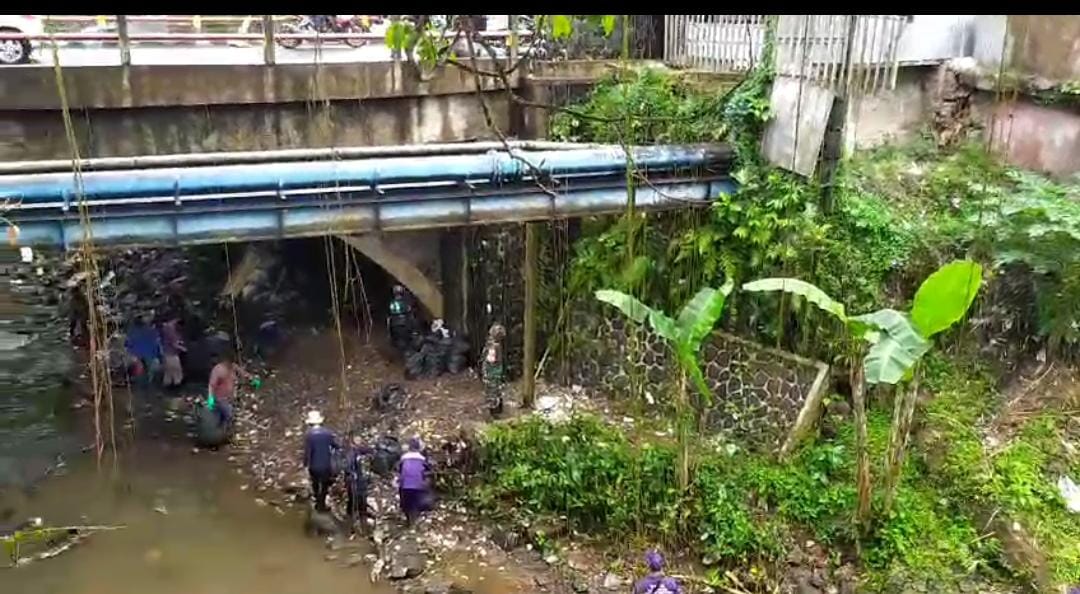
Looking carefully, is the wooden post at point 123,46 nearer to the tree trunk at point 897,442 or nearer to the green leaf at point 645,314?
the green leaf at point 645,314

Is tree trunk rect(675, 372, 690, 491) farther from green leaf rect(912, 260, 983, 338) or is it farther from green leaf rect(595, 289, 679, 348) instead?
green leaf rect(912, 260, 983, 338)

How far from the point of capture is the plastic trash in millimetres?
7965

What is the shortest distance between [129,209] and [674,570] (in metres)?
5.56

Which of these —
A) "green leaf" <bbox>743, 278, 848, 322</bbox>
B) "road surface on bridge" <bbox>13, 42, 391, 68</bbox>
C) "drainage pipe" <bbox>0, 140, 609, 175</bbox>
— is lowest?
"green leaf" <bbox>743, 278, 848, 322</bbox>

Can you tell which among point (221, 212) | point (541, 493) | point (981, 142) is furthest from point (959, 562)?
point (221, 212)

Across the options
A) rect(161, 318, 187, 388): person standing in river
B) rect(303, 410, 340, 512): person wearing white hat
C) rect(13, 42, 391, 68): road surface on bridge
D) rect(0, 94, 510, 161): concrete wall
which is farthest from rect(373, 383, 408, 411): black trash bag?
rect(13, 42, 391, 68): road surface on bridge

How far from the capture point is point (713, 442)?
959 cm

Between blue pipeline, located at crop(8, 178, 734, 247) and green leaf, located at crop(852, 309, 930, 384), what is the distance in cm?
270

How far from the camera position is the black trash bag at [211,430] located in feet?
35.2

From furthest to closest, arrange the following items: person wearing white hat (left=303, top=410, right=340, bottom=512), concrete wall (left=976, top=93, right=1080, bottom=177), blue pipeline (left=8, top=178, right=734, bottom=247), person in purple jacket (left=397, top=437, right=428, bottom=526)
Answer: concrete wall (left=976, top=93, right=1080, bottom=177) < person wearing white hat (left=303, top=410, right=340, bottom=512) < person in purple jacket (left=397, top=437, right=428, bottom=526) < blue pipeline (left=8, top=178, right=734, bottom=247)

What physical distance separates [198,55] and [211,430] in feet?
14.1

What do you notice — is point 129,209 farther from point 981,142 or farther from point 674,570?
point 981,142

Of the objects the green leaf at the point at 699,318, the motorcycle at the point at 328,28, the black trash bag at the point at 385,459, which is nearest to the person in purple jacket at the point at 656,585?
the green leaf at the point at 699,318

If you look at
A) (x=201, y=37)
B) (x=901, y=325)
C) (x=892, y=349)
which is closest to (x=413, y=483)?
(x=892, y=349)
